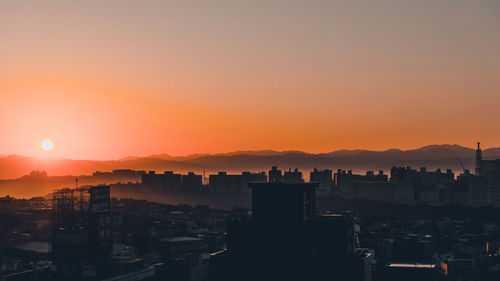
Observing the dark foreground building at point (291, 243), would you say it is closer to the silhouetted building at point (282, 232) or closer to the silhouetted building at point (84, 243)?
the silhouetted building at point (282, 232)

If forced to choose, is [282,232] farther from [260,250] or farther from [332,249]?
[332,249]

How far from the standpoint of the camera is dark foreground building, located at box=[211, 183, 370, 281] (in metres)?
68.8

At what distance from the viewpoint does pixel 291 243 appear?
69.1 m

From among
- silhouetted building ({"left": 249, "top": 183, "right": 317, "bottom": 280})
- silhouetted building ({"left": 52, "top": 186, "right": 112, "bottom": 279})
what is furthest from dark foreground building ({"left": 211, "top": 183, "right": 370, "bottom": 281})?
silhouetted building ({"left": 52, "top": 186, "right": 112, "bottom": 279})

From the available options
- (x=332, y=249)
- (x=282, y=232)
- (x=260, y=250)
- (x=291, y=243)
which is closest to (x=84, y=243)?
(x=260, y=250)

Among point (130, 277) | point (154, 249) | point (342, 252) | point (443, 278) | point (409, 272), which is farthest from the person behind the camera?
point (154, 249)

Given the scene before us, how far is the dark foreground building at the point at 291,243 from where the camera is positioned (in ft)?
226

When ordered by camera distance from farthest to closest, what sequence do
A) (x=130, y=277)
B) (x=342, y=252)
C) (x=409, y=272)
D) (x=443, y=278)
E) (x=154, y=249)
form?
1. (x=154, y=249)
2. (x=443, y=278)
3. (x=130, y=277)
4. (x=409, y=272)
5. (x=342, y=252)

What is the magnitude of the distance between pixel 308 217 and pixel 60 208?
52277mm

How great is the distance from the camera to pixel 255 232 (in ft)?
230

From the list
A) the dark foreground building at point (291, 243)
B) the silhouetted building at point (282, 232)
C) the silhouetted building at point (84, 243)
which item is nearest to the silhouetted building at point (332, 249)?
the dark foreground building at point (291, 243)

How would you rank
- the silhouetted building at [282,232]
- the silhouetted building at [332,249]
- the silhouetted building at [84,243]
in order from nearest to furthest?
the silhouetted building at [282,232] → the silhouetted building at [332,249] → the silhouetted building at [84,243]

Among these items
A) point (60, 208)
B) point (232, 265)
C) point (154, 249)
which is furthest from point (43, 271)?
point (154, 249)

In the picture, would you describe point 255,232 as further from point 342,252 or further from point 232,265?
point 342,252
